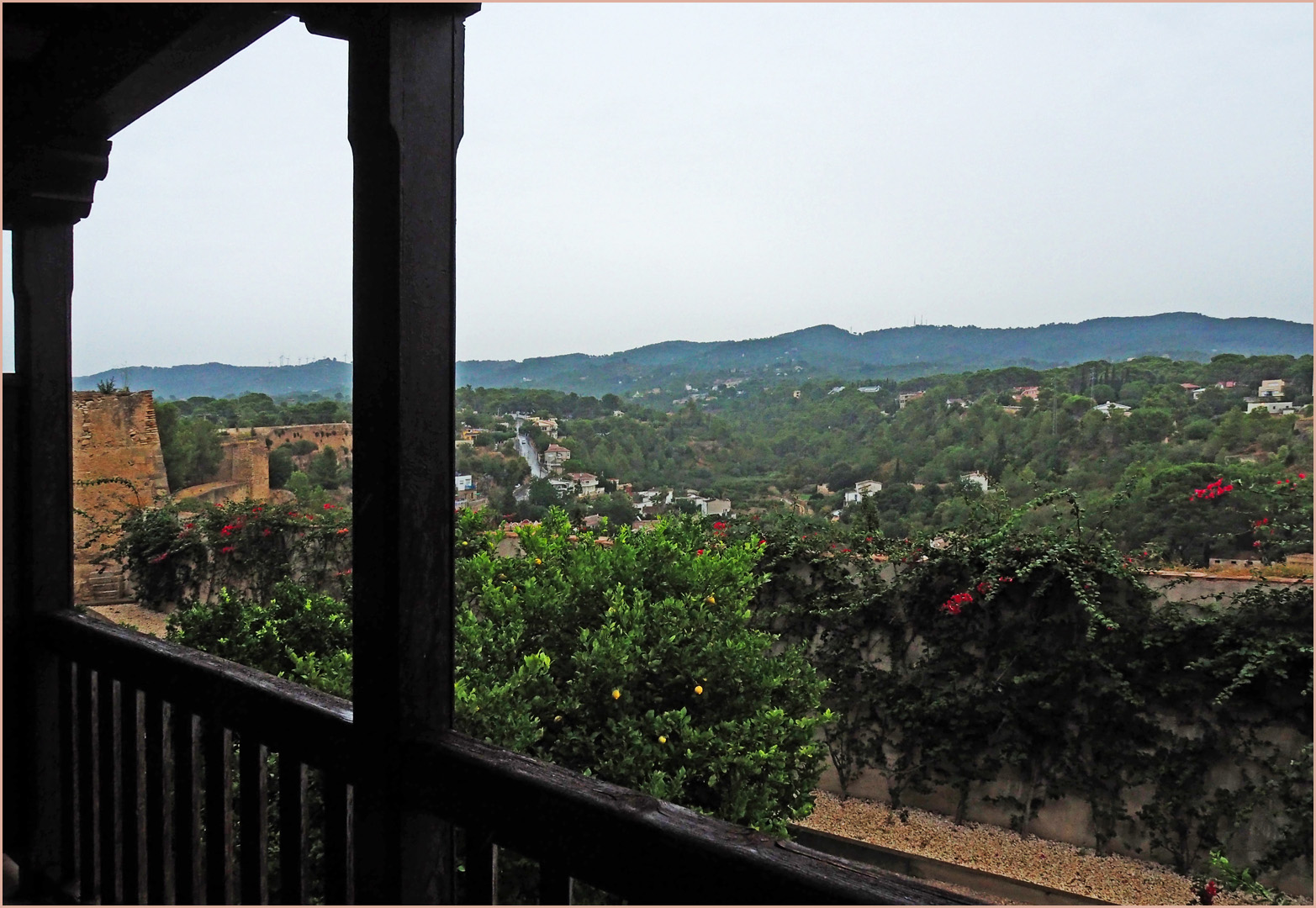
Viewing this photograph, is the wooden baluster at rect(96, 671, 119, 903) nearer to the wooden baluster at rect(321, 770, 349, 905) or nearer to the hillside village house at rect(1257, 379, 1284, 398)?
the wooden baluster at rect(321, 770, 349, 905)

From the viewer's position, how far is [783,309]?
18.6 ft

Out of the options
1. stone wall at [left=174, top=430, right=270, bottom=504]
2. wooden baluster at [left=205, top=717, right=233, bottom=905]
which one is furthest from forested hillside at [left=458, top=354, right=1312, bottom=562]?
wooden baluster at [left=205, top=717, right=233, bottom=905]

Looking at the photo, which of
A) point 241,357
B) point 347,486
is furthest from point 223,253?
point 347,486

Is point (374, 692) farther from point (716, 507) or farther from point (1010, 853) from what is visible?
point (1010, 853)

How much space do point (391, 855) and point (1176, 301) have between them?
12.6 feet

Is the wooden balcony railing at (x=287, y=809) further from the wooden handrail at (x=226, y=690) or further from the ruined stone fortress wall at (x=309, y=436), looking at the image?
the ruined stone fortress wall at (x=309, y=436)

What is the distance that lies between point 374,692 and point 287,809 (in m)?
0.35

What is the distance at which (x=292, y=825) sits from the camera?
117 cm

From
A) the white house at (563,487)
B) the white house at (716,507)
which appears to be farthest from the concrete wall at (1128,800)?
the white house at (563,487)

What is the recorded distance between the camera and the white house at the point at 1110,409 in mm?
3545

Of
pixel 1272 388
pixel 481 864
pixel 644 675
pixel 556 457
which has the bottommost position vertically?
pixel 644 675

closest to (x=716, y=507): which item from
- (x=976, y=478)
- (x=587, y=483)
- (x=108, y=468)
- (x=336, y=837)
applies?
(x=587, y=483)

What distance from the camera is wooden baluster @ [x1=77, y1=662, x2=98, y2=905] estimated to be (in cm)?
172

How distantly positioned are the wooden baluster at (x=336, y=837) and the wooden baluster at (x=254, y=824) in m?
0.21
